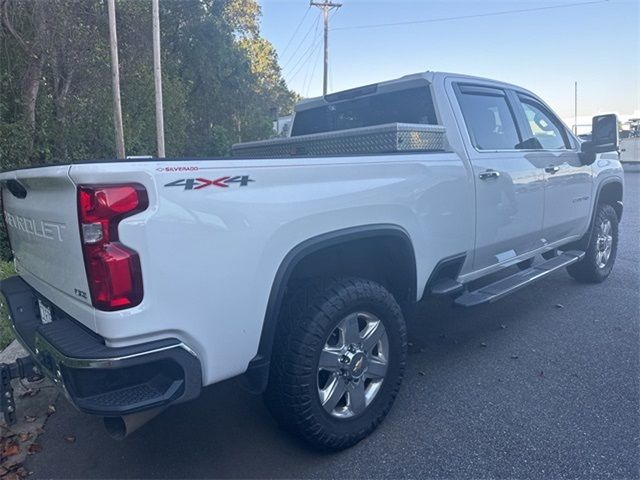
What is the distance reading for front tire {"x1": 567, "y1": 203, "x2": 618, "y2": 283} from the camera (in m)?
5.43

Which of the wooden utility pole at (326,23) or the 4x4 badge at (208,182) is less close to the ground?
the wooden utility pole at (326,23)

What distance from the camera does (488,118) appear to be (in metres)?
4.00

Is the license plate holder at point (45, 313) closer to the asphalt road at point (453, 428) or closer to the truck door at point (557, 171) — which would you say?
the asphalt road at point (453, 428)

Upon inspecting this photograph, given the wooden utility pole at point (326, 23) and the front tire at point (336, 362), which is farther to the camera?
the wooden utility pole at point (326, 23)

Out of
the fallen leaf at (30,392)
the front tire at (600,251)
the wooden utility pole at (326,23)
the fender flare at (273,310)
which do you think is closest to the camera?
the fender flare at (273,310)

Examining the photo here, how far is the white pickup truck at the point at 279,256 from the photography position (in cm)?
191

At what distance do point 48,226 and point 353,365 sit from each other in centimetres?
166

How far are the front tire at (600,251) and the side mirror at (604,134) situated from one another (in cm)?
94

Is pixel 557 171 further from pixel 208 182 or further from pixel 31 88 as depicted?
pixel 31 88

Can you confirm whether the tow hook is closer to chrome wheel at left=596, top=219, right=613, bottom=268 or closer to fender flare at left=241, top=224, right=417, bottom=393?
fender flare at left=241, top=224, right=417, bottom=393

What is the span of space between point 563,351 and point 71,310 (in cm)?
351

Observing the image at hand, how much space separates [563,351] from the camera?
3.89 meters

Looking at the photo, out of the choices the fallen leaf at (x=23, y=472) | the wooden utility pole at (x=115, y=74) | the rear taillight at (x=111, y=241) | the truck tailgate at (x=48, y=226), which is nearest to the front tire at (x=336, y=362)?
the rear taillight at (x=111, y=241)

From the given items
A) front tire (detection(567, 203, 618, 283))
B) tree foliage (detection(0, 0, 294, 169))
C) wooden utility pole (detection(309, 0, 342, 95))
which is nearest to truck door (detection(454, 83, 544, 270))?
front tire (detection(567, 203, 618, 283))
